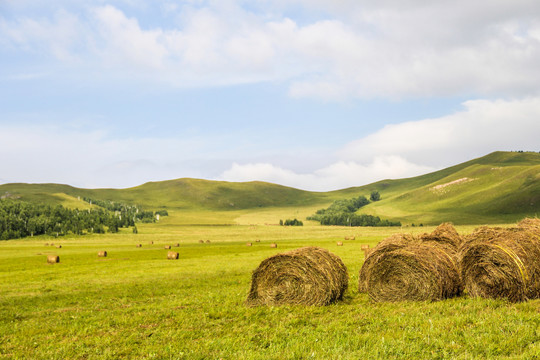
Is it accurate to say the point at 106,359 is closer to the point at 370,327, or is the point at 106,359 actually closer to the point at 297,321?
the point at 297,321

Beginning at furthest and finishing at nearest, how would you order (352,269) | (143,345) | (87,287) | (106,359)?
(352,269), (87,287), (143,345), (106,359)

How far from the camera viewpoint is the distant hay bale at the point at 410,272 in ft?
54.9

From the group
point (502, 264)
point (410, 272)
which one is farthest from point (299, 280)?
point (502, 264)

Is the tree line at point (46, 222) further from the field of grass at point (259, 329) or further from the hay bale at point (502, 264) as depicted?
the hay bale at point (502, 264)

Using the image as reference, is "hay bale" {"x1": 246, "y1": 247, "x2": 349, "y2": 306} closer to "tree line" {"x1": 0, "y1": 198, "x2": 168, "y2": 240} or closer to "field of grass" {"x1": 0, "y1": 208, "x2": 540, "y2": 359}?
"field of grass" {"x1": 0, "y1": 208, "x2": 540, "y2": 359}

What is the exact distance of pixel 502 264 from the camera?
15617 mm

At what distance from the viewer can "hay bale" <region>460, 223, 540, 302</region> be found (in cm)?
1503

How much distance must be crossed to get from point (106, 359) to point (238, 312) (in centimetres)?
581

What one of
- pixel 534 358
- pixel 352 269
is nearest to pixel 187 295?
pixel 352 269

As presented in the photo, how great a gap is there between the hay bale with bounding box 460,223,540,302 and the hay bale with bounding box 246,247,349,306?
16.4ft

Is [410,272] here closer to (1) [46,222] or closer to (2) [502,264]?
(2) [502,264]

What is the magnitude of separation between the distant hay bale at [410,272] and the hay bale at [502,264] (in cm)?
69

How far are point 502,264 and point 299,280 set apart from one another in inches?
304

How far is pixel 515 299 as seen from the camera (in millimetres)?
A: 15195
